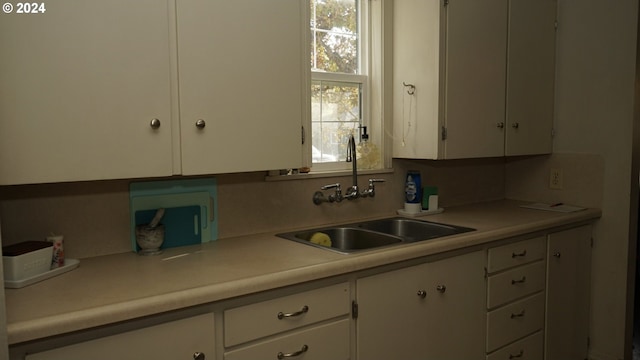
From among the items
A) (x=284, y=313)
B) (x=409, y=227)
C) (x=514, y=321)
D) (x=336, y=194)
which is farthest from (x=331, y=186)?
(x=514, y=321)

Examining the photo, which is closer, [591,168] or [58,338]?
[58,338]

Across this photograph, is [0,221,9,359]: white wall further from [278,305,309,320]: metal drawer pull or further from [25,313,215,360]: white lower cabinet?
[278,305,309,320]: metal drawer pull

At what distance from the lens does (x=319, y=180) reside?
7.68ft

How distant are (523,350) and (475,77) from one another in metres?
1.40

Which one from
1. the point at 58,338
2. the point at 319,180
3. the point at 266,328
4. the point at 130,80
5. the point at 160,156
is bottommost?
the point at 266,328

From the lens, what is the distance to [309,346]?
160 centimetres

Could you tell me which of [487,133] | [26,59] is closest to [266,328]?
[26,59]

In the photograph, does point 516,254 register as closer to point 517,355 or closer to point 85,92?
point 517,355

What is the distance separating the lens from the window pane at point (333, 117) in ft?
7.90

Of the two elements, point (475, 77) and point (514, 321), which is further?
point (475, 77)

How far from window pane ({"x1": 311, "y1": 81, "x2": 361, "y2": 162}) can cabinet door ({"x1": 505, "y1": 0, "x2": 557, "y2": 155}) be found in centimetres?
87

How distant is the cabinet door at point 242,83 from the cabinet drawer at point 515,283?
3.60ft

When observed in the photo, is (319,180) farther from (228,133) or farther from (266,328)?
(266,328)

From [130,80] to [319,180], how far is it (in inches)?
42.8
